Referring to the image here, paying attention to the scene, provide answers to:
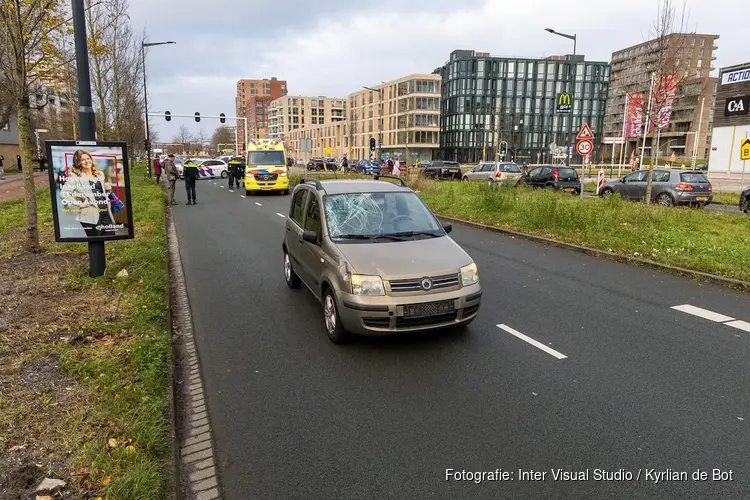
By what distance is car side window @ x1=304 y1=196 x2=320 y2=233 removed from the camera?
6102 millimetres

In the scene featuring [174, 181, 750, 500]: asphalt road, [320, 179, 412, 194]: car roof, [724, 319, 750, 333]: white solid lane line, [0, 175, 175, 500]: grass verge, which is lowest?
[174, 181, 750, 500]: asphalt road

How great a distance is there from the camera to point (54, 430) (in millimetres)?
3461

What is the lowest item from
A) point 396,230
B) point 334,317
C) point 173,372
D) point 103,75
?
point 173,372

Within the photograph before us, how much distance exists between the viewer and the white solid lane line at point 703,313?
622 centimetres

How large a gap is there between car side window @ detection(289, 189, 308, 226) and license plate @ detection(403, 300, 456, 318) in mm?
2677

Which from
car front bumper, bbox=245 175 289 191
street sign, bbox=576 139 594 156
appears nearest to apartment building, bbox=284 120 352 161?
car front bumper, bbox=245 175 289 191

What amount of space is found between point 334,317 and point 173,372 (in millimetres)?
1621

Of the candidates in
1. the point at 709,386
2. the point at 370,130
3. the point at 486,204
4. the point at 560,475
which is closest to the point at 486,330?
the point at 709,386

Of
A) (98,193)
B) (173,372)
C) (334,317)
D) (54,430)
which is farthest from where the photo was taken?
(98,193)

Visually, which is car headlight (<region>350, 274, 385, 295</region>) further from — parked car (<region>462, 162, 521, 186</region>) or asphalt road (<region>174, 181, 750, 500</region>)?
parked car (<region>462, 162, 521, 186</region>)

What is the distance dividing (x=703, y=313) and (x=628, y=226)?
589 centimetres

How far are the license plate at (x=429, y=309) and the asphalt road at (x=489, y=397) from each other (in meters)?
0.47

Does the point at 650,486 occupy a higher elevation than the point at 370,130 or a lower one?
lower

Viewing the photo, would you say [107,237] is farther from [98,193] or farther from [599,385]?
[599,385]
